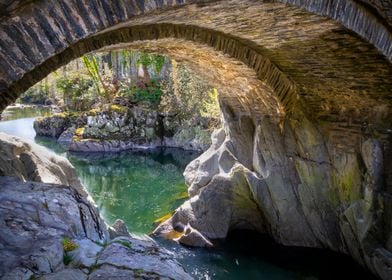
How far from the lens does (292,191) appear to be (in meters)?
9.22

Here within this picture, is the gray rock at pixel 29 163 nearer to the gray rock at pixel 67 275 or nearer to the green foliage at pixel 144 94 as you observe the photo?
the gray rock at pixel 67 275

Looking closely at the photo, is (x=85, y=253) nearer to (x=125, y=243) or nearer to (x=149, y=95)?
(x=125, y=243)

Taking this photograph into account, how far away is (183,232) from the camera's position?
1023 centimetres

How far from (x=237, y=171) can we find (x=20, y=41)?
748 cm

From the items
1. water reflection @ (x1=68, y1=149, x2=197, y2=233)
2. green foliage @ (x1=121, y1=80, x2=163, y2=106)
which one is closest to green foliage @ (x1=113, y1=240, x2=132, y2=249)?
water reflection @ (x1=68, y1=149, x2=197, y2=233)

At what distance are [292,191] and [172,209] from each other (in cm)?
457

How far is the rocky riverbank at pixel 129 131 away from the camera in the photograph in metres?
22.7

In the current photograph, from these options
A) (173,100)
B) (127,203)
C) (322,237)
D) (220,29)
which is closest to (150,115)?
(173,100)

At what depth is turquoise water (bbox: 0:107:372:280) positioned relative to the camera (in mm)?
8430

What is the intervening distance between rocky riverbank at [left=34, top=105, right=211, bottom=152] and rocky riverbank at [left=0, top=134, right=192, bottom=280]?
698 inches

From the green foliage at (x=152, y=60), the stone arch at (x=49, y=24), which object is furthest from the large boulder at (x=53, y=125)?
the stone arch at (x=49, y=24)

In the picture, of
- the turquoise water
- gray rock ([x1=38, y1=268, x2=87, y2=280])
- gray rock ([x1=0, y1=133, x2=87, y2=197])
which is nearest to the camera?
gray rock ([x1=38, y1=268, x2=87, y2=280])

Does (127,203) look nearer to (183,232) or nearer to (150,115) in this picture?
(183,232)

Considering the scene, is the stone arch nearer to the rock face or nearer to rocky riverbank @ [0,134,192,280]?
rocky riverbank @ [0,134,192,280]
